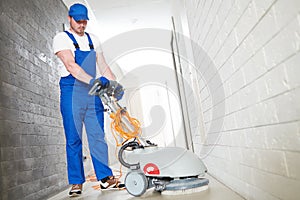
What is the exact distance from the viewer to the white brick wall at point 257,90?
0.77 meters

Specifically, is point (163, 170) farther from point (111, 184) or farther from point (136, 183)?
point (111, 184)

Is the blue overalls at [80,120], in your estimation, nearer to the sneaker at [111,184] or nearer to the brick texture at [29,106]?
the sneaker at [111,184]

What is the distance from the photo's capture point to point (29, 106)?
213 centimetres

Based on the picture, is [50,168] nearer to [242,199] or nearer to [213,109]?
[213,109]

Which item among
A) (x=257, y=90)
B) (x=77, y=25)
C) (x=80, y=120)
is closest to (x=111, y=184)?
(x=80, y=120)

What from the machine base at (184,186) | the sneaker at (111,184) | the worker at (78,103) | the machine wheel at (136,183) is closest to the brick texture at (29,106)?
the worker at (78,103)

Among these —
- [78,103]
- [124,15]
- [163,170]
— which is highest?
[124,15]

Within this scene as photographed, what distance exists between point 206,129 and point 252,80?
1.42 meters

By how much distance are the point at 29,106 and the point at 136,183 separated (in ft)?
3.38

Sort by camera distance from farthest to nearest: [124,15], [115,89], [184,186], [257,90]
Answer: [124,15] → [115,89] → [184,186] → [257,90]

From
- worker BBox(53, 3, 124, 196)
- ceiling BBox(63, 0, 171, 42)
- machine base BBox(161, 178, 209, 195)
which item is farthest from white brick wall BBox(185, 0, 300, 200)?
ceiling BBox(63, 0, 171, 42)

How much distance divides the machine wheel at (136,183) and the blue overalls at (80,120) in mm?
505

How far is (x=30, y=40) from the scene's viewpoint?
2291 mm

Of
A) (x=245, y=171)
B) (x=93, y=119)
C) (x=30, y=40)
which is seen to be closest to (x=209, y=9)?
(x=245, y=171)
